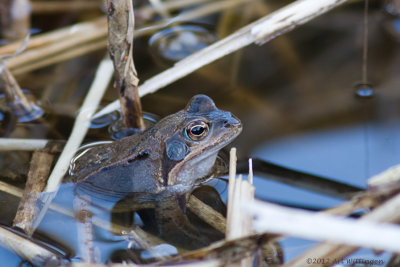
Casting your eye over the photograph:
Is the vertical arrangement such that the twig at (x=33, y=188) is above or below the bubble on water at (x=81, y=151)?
below

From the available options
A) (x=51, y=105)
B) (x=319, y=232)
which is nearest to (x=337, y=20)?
(x=51, y=105)

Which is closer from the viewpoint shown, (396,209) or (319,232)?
(319,232)

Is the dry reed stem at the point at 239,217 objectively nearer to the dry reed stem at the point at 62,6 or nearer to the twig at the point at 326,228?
the twig at the point at 326,228

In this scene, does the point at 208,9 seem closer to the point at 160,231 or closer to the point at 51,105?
the point at 51,105

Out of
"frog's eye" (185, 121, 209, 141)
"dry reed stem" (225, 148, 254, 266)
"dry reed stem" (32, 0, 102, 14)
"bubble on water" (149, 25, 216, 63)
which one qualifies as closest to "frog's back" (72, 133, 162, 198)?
"frog's eye" (185, 121, 209, 141)

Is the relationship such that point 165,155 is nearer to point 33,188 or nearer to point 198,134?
point 198,134

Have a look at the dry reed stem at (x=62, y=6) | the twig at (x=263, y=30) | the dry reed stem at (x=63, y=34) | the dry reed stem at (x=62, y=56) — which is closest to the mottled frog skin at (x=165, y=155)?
the twig at (x=263, y=30)

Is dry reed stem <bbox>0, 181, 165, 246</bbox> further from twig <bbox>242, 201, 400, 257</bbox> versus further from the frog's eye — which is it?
twig <bbox>242, 201, 400, 257</bbox>
